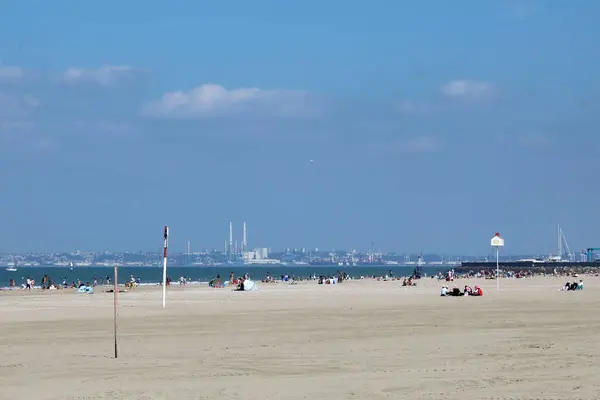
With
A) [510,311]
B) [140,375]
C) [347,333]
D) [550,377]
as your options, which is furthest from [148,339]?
[510,311]

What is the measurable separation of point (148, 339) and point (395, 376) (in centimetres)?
838

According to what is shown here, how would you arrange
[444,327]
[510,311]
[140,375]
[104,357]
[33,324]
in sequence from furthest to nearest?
[510,311]
[33,324]
[444,327]
[104,357]
[140,375]

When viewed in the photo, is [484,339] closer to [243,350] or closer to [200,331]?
[243,350]

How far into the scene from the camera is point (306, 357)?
15945mm

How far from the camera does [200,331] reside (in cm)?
2236

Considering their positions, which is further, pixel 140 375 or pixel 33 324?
pixel 33 324

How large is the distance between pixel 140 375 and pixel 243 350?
152 inches

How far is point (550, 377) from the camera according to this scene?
507 inches

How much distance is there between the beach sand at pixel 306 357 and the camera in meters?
12.0

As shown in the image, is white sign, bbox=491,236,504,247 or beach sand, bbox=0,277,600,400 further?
white sign, bbox=491,236,504,247

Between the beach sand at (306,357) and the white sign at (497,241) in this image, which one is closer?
the beach sand at (306,357)

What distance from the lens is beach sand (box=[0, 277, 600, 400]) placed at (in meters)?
12.0

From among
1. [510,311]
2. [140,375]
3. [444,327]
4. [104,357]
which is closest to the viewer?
[140,375]

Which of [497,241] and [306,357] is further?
[497,241]
